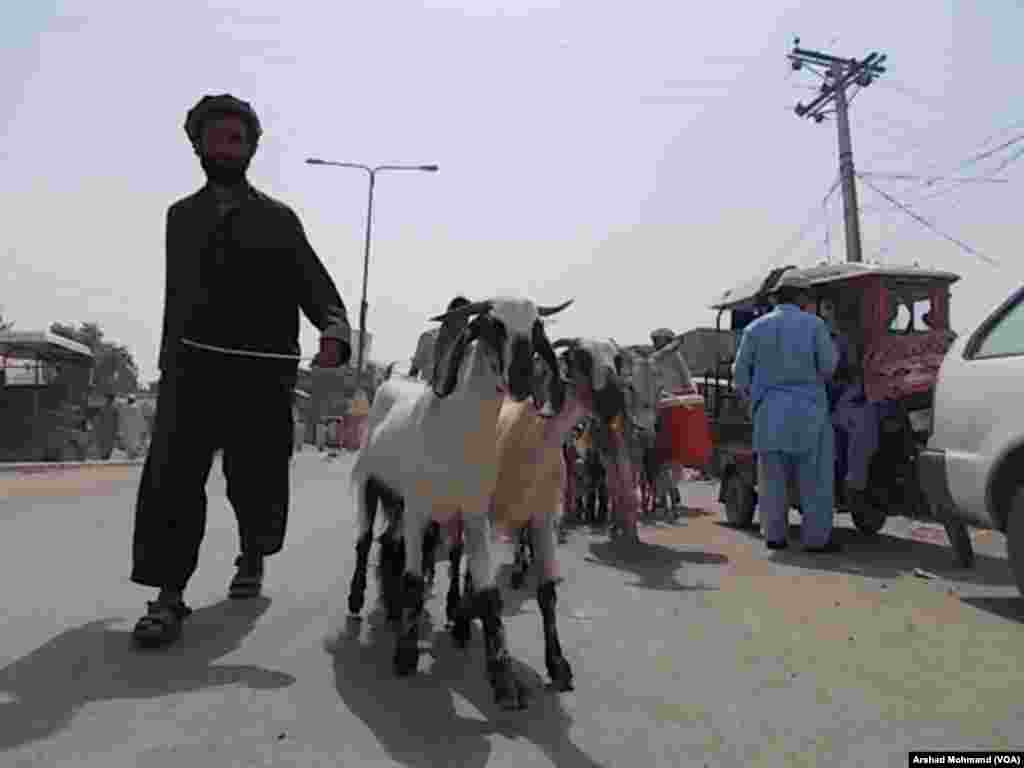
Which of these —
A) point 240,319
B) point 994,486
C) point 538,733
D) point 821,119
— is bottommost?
point 538,733

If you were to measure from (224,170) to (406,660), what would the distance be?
8.40ft

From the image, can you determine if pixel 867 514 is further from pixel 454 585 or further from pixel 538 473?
pixel 538 473

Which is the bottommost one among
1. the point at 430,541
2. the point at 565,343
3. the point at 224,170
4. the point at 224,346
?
the point at 430,541

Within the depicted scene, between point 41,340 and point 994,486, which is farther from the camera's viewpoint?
point 41,340

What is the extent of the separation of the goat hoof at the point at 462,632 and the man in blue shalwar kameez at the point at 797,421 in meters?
3.62

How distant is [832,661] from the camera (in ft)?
12.6

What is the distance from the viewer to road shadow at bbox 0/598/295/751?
10.1 ft

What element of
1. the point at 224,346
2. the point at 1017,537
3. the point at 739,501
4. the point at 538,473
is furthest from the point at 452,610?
the point at 739,501

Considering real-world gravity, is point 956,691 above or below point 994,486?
below

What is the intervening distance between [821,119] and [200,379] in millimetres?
25597

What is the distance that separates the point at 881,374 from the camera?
274 inches

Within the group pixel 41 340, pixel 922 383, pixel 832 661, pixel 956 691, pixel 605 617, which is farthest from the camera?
pixel 41 340

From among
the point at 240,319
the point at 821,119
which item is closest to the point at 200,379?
the point at 240,319

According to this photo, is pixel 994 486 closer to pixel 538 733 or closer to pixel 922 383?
pixel 922 383
